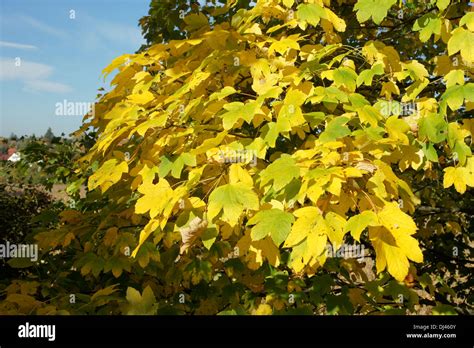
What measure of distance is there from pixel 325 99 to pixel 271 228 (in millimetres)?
988

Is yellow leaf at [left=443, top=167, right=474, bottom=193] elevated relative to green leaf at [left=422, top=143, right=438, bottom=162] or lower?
lower

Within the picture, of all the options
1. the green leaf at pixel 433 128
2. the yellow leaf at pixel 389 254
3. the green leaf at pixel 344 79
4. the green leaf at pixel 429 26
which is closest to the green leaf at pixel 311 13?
the green leaf at pixel 344 79

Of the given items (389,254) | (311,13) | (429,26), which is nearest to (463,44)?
(429,26)

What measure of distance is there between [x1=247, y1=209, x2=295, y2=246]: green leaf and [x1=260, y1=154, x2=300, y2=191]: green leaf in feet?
0.46

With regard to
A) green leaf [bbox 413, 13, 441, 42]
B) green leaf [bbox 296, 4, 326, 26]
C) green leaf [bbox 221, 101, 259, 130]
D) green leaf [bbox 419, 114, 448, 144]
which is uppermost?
green leaf [bbox 296, 4, 326, 26]

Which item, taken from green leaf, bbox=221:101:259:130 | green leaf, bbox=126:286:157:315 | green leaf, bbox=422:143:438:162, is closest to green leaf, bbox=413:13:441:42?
green leaf, bbox=422:143:438:162

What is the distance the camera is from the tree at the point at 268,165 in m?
2.07

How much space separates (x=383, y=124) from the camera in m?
2.68

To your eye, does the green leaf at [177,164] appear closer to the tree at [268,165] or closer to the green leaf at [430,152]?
the tree at [268,165]

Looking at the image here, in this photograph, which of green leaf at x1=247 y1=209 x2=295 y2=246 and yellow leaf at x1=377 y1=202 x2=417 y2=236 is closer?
yellow leaf at x1=377 y1=202 x2=417 y2=236

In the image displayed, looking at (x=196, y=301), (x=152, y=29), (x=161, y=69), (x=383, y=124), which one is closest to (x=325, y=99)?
(x=383, y=124)

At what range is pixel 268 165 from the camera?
96.7 inches

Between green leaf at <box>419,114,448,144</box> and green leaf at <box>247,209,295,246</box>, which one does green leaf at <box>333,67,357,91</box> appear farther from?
green leaf at <box>247,209,295,246</box>

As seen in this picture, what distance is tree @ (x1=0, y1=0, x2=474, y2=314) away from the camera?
207 cm
